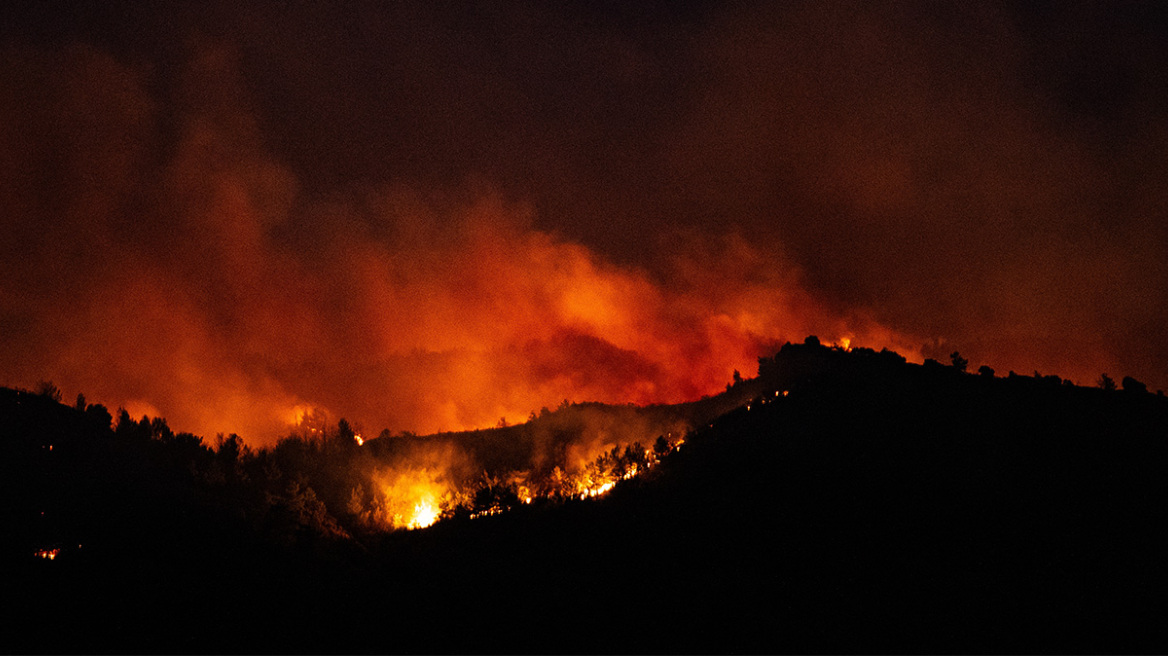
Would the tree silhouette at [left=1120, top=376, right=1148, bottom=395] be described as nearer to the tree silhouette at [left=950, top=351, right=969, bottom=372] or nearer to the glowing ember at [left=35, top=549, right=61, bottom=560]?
the tree silhouette at [left=950, top=351, right=969, bottom=372]

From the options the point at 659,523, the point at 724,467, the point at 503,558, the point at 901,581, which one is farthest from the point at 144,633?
the point at 901,581

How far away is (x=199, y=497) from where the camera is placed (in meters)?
28.6

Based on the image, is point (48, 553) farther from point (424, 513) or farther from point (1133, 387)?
point (1133, 387)

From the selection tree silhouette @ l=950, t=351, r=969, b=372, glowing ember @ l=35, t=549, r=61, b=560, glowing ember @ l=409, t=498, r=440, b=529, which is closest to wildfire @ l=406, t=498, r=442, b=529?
glowing ember @ l=409, t=498, r=440, b=529

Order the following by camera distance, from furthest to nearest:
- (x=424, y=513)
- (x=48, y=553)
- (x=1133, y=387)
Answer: (x=424, y=513) < (x=1133, y=387) < (x=48, y=553)

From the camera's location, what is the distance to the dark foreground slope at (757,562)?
19.9 meters

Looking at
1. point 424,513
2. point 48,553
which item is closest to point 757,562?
point 424,513

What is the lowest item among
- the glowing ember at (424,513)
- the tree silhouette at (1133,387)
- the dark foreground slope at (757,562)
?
the dark foreground slope at (757,562)

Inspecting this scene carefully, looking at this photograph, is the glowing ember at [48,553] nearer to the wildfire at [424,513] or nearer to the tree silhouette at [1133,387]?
the wildfire at [424,513]

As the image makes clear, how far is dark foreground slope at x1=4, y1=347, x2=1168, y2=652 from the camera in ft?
65.4

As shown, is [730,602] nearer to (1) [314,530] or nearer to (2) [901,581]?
(2) [901,581]

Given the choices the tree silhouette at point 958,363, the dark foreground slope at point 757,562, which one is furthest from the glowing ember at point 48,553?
the tree silhouette at point 958,363

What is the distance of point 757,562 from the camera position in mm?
22641

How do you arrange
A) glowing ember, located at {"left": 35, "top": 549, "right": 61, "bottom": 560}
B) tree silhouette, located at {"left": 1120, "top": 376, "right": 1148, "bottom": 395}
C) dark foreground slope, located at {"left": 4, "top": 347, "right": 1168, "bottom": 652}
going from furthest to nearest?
tree silhouette, located at {"left": 1120, "top": 376, "right": 1148, "bottom": 395}, glowing ember, located at {"left": 35, "top": 549, "right": 61, "bottom": 560}, dark foreground slope, located at {"left": 4, "top": 347, "right": 1168, "bottom": 652}
